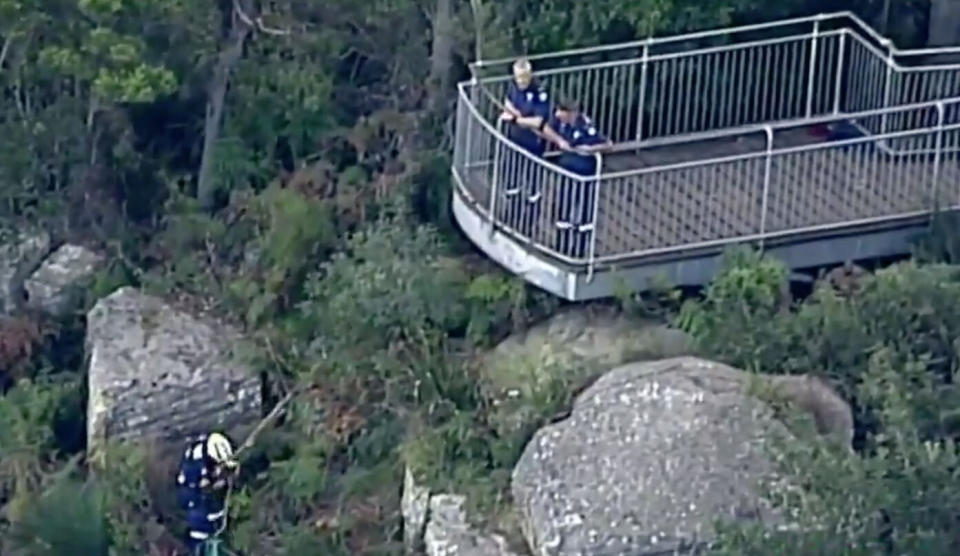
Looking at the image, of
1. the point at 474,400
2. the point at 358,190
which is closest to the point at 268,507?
the point at 474,400

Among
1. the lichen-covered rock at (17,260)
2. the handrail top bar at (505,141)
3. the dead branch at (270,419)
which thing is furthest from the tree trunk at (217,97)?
the handrail top bar at (505,141)

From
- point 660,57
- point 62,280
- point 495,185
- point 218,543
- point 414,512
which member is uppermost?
point 660,57

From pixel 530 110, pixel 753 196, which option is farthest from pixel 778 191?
pixel 530 110

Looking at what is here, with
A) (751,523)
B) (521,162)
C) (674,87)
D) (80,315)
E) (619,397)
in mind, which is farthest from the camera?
(80,315)

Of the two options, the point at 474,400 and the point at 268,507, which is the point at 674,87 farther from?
the point at 268,507

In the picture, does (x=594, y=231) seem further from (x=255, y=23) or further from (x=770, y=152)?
(x=255, y=23)

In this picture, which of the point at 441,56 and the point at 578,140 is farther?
the point at 441,56
